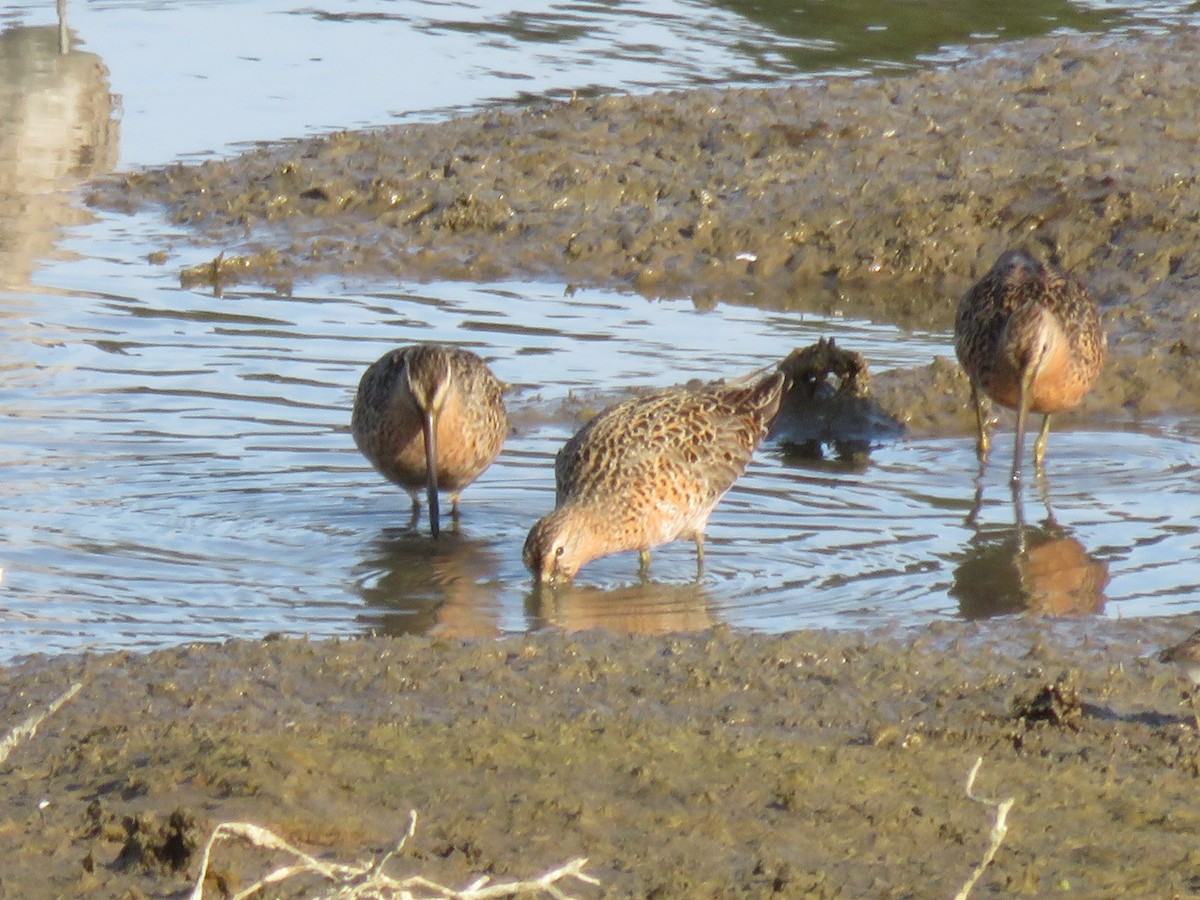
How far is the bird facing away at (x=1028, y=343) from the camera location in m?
8.29

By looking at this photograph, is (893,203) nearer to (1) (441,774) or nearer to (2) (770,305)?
(2) (770,305)

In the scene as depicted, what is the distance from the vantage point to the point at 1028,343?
823 cm

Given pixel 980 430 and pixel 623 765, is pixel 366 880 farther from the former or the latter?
pixel 980 430

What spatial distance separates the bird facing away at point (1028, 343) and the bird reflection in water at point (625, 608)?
199cm

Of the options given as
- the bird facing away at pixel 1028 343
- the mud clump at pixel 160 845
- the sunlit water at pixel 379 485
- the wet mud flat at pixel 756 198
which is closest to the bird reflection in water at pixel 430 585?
the sunlit water at pixel 379 485

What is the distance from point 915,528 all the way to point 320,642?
256 centimetres

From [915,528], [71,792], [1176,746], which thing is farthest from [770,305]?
[71,792]

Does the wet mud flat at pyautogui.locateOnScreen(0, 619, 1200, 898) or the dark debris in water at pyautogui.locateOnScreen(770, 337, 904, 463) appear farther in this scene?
the dark debris in water at pyautogui.locateOnScreen(770, 337, 904, 463)

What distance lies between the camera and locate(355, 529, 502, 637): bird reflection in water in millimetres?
6367

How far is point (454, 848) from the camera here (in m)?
3.80

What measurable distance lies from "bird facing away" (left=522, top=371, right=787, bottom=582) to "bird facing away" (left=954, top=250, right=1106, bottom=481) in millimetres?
1264

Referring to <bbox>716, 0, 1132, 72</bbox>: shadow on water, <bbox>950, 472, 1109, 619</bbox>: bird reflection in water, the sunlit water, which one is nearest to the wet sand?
<bbox>950, 472, 1109, 619</bbox>: bird reflection in water

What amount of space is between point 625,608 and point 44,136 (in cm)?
832

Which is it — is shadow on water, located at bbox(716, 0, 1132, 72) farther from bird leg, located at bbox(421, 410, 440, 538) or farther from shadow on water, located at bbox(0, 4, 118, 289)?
bird leg, located at bbox(421, 410, 440, 538)
